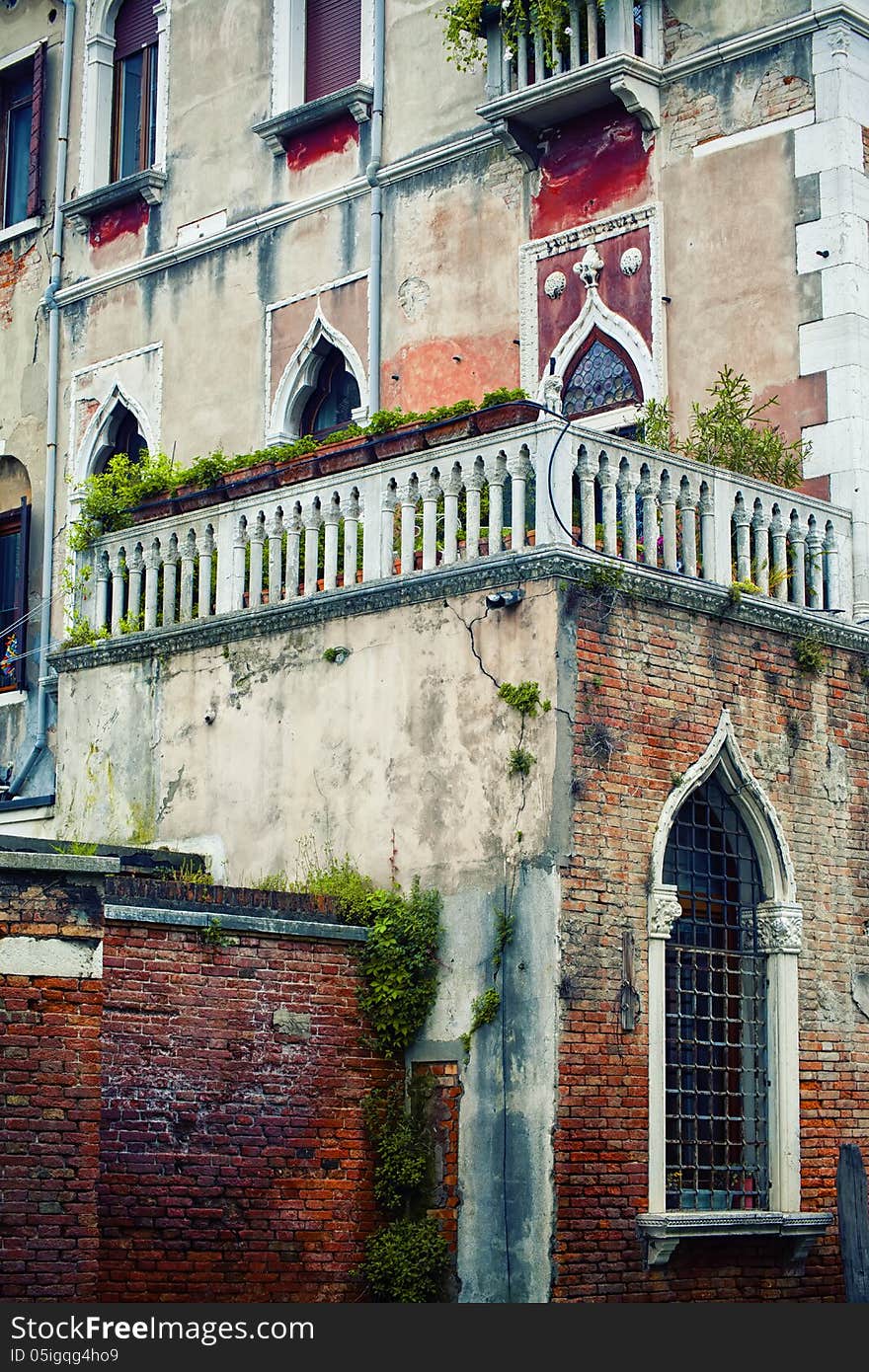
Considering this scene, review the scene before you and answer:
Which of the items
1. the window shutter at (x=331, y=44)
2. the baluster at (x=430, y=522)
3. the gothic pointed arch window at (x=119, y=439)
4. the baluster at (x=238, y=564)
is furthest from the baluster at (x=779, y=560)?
the gothic pointed arch window at (x=119, y=439)

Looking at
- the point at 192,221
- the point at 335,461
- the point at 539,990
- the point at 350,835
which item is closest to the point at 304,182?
the point at 192,221

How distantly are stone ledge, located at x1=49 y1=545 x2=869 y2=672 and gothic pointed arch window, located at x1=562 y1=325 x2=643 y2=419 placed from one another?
2.75 meters

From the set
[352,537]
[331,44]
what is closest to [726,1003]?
[352,537]

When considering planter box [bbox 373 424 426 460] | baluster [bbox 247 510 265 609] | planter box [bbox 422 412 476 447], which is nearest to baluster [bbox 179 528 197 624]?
baluster [bbox 247 510 265 609]

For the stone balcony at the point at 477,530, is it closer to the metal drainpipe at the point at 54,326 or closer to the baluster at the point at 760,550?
the baluster at the point at 760,550

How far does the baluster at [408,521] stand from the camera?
44.6 feet

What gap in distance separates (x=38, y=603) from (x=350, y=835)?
802 cm

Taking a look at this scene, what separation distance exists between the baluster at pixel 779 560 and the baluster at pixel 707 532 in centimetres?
59

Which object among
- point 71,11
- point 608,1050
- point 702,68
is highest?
point 71,11

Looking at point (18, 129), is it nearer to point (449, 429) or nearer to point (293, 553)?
point (293, 553)

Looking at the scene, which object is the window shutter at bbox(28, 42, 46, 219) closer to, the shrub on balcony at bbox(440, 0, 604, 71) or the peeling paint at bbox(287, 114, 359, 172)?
Result: the peeling paint at bbox(287, 114, 359, 172)

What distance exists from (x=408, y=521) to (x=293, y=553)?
43.5 inches

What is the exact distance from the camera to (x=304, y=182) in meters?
18.9

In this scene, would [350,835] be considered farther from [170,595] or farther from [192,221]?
[192,221]
